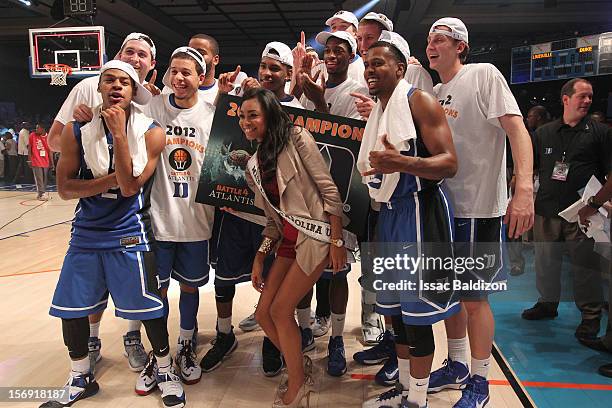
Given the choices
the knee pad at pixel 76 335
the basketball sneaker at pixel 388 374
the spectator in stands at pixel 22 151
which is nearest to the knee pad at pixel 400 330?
the basketball sneaker at pixel 388 374

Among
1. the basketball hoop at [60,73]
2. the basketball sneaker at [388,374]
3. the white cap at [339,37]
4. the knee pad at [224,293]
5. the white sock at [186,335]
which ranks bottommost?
the basketball sneaker at [388,374]

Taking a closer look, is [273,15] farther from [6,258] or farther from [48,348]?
[48,348]

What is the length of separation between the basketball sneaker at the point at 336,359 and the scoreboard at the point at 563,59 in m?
6.01

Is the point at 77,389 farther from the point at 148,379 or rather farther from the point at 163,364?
the point at 163,364

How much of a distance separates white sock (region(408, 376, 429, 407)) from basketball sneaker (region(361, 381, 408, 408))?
0.22 m

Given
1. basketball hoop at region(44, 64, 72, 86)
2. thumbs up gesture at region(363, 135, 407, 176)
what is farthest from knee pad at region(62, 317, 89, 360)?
basketball hoop at region(44, 64, 72, 86)

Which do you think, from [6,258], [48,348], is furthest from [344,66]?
[6,258]

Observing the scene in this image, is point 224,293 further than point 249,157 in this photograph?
Yes

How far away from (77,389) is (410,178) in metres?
2.17

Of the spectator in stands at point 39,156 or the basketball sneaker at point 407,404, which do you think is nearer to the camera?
the basketball sneaker at point 407,404

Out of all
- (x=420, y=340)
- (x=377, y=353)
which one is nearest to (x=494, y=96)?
(x=420, y=340)

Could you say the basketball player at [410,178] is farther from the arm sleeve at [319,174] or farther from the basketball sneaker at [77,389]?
the basketball sneaker at [77,389]

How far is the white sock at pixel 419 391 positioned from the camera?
2.40 m

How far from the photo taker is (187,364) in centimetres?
305
